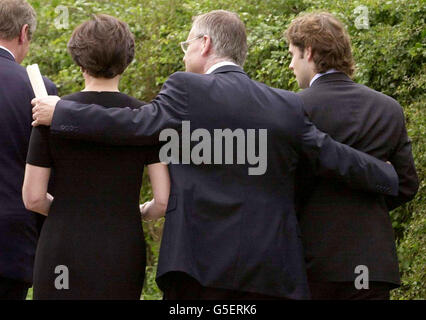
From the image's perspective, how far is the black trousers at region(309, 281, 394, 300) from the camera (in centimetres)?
445

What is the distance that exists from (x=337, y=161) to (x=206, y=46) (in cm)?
81

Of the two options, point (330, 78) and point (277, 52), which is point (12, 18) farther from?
point (277, 52)

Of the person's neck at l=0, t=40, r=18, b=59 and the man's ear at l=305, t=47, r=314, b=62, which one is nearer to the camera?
the man's ear at l=305, t=47, r=314, b=62

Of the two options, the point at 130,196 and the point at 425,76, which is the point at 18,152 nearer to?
the point at 130,196

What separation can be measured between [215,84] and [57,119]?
0.71 metres

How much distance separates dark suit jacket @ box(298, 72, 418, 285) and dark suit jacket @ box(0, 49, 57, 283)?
1411mm

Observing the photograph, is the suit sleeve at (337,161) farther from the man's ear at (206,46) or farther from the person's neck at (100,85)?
the person's neck at (100,85)

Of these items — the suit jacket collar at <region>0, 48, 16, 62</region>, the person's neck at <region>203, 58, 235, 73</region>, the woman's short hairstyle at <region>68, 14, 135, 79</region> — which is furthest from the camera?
the suit jacket collar at <region>0, 48, 16, 62</region>

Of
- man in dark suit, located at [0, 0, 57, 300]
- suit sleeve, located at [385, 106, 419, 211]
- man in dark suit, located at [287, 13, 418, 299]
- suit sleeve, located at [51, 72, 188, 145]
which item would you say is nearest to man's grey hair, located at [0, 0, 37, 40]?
man in dark suit, located at [0, 0, 57, 300]

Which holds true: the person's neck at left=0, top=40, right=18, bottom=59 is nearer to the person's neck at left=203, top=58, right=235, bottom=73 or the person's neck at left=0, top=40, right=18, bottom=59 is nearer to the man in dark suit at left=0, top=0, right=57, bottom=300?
the man in dark suit at left=0, top=0, right=57, bottom=300

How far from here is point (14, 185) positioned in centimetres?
485

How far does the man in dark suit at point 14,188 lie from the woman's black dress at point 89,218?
21.3 inches

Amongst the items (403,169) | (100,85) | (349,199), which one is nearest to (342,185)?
(349,199)
